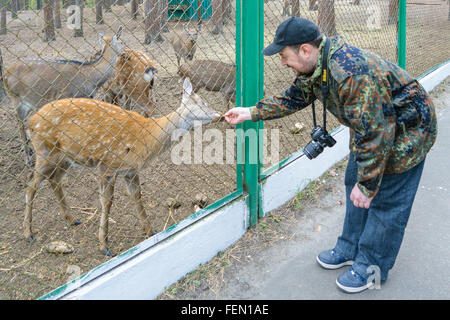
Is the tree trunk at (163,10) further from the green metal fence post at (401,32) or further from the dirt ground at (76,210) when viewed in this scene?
the green metal fence post at (401,32)

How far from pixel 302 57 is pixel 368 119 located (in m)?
0.52

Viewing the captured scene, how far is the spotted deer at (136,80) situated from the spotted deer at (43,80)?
0.46ft

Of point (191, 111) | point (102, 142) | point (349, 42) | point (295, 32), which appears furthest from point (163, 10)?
point (349, 42)

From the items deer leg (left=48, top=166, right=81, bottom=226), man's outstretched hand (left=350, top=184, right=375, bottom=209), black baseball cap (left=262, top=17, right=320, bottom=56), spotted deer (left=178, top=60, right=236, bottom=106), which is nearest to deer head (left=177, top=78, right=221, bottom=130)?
deer leg (left=48, top=166, right=81, bottom=226)

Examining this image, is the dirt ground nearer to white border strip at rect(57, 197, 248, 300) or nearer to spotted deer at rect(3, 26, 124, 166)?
white border strip at rect(57, 197, 248, 300)

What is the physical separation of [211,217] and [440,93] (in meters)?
6.49

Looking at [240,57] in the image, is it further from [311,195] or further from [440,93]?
[440,93]

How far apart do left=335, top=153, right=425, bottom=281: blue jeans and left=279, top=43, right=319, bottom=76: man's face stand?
0.82 metres

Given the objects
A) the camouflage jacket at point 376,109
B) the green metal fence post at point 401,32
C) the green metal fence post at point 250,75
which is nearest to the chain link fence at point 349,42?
the green metal fence post at point 401,32

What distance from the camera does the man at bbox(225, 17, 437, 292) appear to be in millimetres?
Answer: 2326

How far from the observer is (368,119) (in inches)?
90.6

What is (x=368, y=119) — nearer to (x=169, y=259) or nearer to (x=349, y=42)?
(x=169, y=259)

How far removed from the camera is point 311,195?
4.32m

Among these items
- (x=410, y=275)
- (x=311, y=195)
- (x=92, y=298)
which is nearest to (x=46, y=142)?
(x=92, y=298)
